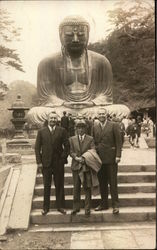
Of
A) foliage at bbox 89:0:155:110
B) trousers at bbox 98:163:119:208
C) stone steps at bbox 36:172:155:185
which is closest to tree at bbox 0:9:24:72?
foliage at bbox 89:0:155:110

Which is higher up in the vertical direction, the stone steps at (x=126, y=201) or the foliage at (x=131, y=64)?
the foliage at (x=131, y=64)

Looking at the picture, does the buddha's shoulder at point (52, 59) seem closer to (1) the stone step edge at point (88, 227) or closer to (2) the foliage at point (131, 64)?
(2) the foliage at point (131, 64)

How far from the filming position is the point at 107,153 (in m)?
5.90

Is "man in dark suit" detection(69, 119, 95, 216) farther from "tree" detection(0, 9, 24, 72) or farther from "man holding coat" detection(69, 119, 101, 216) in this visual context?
"tree" detection(0, 9, 24, 72)

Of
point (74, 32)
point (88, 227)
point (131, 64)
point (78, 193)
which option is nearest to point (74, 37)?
point (74, 32)

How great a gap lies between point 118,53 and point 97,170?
51.0 ft

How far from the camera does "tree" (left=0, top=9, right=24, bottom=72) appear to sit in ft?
39.7

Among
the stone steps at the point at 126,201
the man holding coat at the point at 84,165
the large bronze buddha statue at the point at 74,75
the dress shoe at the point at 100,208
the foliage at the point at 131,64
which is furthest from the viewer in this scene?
the foliage at the point at 131,64

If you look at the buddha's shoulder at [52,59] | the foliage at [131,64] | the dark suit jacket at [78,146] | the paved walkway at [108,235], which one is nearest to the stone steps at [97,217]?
the paved walkway at [108,235]

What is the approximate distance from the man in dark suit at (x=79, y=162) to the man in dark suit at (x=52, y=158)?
0.53 feet

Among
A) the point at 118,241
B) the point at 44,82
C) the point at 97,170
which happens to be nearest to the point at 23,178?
the point at 97,170

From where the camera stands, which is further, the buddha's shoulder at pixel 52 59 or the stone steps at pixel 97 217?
the buddha's shoulder at pixel 52 59

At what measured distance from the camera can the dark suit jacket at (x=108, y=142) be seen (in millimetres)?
5895

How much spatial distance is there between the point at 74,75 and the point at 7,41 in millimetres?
4387
